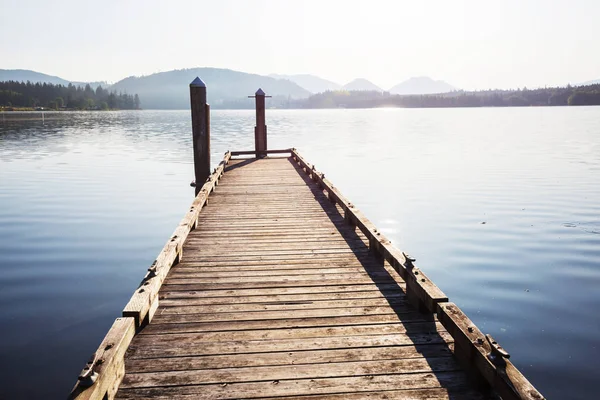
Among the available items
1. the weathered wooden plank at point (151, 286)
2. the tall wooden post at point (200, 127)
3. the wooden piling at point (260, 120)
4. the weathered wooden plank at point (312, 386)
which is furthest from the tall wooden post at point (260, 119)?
the weathered wooden plank at point (312, 386)

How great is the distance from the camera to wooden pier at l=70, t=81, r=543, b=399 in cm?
328

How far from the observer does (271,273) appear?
5.71m

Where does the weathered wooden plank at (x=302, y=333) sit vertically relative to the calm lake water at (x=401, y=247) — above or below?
above

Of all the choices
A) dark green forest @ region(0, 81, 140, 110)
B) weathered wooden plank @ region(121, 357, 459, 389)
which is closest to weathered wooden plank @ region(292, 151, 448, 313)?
weathered wooden plank @ region(121, 357, 459, 389)

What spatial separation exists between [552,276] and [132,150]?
3352 cm

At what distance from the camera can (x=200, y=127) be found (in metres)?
13.6

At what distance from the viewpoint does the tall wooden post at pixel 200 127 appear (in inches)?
522

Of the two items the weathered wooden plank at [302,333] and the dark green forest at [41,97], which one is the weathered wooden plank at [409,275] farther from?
the dark green forest at [41,97]

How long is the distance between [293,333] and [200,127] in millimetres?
10591

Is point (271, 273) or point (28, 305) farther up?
point (271, 273)

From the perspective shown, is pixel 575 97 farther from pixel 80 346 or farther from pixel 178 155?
pixel 80 346

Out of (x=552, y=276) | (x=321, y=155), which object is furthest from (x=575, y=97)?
(x=552, y=276)

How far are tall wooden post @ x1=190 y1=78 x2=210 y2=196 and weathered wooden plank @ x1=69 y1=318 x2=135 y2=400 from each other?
10351 millimetres

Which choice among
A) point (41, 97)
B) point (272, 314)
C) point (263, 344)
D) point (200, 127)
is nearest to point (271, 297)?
point (272, 314)
